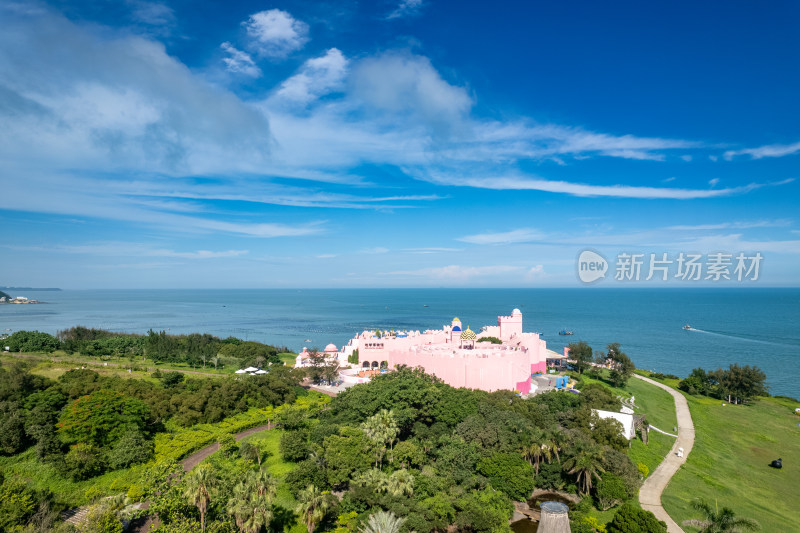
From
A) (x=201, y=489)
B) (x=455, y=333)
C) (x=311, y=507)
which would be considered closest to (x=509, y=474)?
(x=311, y=507)

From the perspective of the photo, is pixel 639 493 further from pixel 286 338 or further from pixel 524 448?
pixel 286 338

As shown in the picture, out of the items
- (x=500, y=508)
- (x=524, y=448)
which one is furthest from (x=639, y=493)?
(x=500, y=508)

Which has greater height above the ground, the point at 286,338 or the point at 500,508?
the point at 500,508

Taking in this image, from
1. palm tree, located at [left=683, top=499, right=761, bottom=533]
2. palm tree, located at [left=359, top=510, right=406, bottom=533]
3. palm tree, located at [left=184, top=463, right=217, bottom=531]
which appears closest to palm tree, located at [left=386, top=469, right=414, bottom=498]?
palm tree, located at [left=359, top=510, right=406, bottom=533]

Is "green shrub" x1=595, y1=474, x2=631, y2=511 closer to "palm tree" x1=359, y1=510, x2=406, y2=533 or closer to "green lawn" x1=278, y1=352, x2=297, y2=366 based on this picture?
"palm tree" x1=359, y1=510, x2=406, y2=533

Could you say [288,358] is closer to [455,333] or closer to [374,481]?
[455,333]
